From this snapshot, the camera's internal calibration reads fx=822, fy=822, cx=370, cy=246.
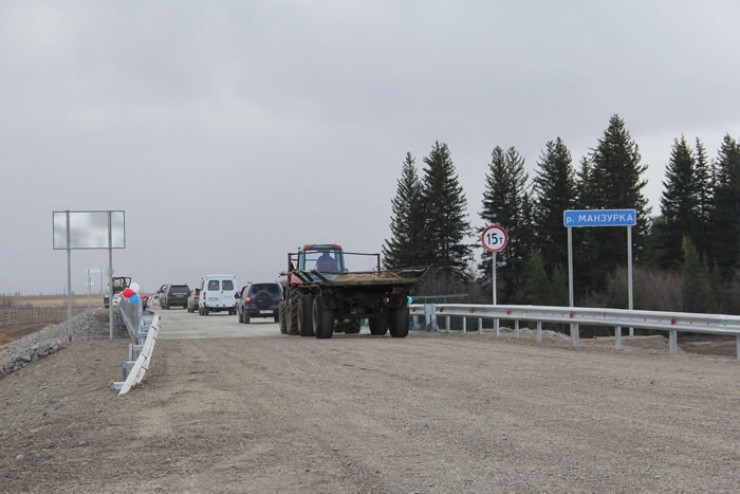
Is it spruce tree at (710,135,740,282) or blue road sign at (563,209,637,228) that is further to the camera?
spruce tree at (710,135,740,282)

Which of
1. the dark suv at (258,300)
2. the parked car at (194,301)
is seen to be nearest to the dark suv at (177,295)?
the parked car at (194,301)

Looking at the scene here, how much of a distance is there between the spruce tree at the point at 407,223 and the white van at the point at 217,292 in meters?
38.7

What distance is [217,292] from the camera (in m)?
45.9

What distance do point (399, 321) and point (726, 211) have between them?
224 ft

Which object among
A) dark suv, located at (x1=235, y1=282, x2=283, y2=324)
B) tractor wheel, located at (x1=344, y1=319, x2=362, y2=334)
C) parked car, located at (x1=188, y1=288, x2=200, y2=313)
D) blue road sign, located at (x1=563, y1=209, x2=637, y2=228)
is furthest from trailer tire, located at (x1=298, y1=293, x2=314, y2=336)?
parked car, located at (x1=188, y1=288, x2=200, y2=313)

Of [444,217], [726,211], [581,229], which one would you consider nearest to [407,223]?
[444,217]

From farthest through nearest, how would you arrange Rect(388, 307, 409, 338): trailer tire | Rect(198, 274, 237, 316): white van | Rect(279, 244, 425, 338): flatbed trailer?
Rect(198, 274, 237, 316): white van
Rect(388, 307, 409, 338): trailer tire
Rect(279, 244, 425, 338): flatbed trailer

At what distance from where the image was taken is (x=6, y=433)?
9164mm

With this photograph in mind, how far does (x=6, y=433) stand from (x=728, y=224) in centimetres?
8244

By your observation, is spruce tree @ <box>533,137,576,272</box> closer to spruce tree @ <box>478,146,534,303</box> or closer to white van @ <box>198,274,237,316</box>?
spruce tree @ <box>478,146,534,303</box>

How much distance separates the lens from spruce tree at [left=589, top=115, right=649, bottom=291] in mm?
78812

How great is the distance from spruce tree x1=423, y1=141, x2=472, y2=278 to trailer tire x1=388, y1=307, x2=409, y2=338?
61955 mm

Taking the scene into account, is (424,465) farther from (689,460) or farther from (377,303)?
(377,303)

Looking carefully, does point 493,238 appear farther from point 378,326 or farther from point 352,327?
point 352,327
